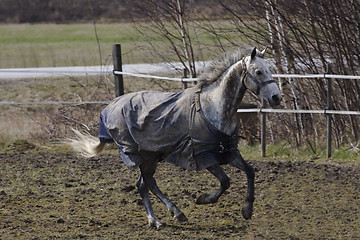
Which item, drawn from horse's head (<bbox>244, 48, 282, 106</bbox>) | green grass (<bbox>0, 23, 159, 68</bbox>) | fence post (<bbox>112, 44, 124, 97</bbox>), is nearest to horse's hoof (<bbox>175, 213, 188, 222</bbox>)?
horse's head (<bbox>244, 48, 282, 106</bbox>)

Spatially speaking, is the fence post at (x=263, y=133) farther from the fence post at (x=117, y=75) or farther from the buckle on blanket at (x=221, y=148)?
the buckle on blanket at (x=221, y=148)

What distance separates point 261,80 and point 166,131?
1027 mm

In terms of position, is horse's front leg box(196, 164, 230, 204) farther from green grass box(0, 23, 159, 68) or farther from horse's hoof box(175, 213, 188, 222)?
green grass box(0, 23, 159, 68)

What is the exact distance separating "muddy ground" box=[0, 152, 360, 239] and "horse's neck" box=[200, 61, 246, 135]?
961mm

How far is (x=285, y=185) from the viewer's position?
822cm

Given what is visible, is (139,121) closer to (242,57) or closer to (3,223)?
(242,57)

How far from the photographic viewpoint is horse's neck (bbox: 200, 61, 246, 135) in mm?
6418

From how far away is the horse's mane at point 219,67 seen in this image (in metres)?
6.61

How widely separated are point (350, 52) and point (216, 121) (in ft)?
14.0

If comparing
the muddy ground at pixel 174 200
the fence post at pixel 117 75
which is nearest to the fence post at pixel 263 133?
the muddy ground at pixel 174 200

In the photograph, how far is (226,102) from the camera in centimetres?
643

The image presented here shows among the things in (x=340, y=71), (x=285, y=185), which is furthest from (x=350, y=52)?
(x=285, y=185)

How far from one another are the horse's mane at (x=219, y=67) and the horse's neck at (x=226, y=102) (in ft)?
0.30

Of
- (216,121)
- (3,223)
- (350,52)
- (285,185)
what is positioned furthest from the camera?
(350,52)
